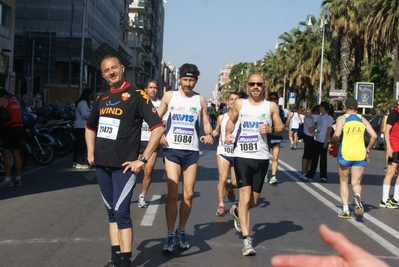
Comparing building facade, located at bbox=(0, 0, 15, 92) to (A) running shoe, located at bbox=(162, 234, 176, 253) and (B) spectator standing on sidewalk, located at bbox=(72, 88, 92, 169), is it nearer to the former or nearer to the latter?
(B) spectator standing on sidewalk, located at bbox=(72, 88, 92, 169)

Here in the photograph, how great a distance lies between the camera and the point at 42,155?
611 inches

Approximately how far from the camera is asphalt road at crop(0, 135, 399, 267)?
21.0 ft

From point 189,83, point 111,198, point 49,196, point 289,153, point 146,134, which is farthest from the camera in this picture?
point 289,153

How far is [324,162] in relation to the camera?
14531 mm

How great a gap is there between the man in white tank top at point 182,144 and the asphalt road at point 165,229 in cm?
39

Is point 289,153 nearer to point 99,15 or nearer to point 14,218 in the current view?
point 14,218

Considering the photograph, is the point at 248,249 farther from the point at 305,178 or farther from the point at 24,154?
the point at 24,154

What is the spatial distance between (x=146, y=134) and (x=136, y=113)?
13.4 ft

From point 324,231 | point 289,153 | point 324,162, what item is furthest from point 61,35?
point 324,231

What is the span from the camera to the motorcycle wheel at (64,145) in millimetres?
18094

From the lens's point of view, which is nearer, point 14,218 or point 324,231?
Result: point 324,231

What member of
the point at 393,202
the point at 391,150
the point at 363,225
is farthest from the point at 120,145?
the point at 393,202

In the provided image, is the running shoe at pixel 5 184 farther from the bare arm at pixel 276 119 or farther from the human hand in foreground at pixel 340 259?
the human hand in foreground at pixel 340 259

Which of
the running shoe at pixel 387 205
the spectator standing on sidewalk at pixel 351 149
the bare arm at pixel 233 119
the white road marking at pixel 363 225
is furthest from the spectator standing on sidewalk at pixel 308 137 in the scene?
the bare arm at pixel 233 119
